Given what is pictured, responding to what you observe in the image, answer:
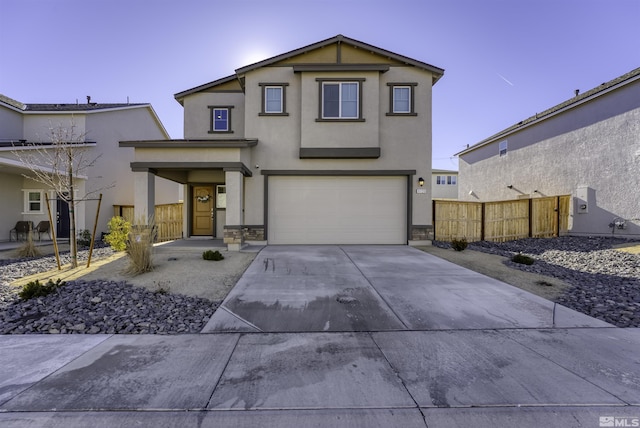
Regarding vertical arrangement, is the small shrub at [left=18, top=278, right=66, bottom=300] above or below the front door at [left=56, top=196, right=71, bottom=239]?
below

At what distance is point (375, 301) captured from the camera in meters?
5.05

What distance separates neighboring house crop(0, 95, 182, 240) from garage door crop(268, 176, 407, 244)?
868 cm

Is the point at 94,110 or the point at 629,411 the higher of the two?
the point at 94,110

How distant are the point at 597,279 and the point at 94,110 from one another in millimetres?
19734

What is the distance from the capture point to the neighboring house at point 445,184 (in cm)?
2989

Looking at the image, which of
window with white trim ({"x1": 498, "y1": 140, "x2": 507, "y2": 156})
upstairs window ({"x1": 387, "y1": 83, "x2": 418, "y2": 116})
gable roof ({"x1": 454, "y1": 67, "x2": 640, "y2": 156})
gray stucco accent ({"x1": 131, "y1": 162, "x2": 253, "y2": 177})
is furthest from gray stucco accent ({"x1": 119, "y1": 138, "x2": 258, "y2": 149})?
window with white trim ({"x1": 498, "y1": 140, "x2": 507, "y2": 156})

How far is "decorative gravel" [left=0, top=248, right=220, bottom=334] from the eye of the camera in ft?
13.4

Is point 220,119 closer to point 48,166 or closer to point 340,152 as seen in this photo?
point 340,152

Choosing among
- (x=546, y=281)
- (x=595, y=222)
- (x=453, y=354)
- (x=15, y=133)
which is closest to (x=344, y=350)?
(x=453, y=354)

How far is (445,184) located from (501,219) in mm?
18298

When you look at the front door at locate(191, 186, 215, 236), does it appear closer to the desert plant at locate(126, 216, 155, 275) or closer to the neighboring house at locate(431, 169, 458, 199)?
the desert plant at locate(126, 216, 155, 275)

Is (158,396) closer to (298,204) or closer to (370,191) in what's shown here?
(298,204)

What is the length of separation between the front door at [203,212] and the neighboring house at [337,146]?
165cm

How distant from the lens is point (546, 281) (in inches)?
251
